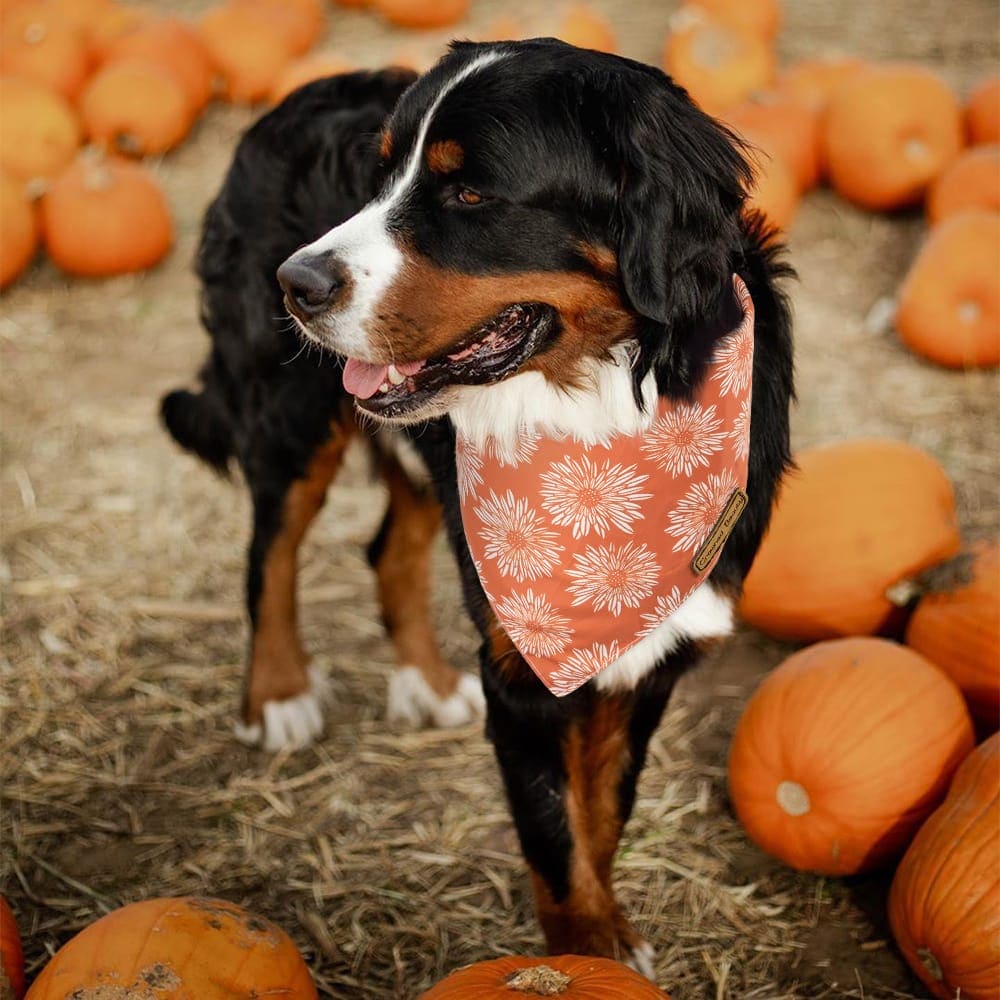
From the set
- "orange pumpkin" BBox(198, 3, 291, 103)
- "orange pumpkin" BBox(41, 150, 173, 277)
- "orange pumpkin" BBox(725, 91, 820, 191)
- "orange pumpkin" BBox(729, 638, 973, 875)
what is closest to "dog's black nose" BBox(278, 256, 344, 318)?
"orange pumpkin" BBox(729, 638, 973, 875)

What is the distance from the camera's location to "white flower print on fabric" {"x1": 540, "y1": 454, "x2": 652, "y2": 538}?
104 inches

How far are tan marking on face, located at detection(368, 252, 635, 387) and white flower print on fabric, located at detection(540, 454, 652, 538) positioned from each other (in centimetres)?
35

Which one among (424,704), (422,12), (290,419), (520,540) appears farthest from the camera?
(422,12)

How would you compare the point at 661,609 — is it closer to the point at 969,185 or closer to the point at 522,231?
the point at 522,231

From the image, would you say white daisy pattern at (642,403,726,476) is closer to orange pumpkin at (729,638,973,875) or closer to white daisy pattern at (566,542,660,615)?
white daisy pattern at (566,542,660,615)

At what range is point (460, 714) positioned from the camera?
3850 millimetres

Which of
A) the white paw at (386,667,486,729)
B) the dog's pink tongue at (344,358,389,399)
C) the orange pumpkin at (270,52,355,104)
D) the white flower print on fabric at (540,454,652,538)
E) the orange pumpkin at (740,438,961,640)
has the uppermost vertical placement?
the dog's pink tongue at (344,358,389,399)

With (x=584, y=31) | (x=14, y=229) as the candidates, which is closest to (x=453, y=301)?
(x=14, y=229)

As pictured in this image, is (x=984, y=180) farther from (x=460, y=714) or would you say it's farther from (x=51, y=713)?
(x=51, y=713)

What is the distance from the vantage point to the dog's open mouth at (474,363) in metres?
2.42

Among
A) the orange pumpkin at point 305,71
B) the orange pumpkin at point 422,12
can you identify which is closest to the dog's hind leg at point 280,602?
the orange pumpkin at point 305,71

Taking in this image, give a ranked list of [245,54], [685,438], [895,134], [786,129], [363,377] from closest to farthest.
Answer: [363,377]
[685,438]
[895,134]
[786,129]
[245,54]

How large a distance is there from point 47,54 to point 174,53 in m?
0.72

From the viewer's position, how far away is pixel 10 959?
252cm
